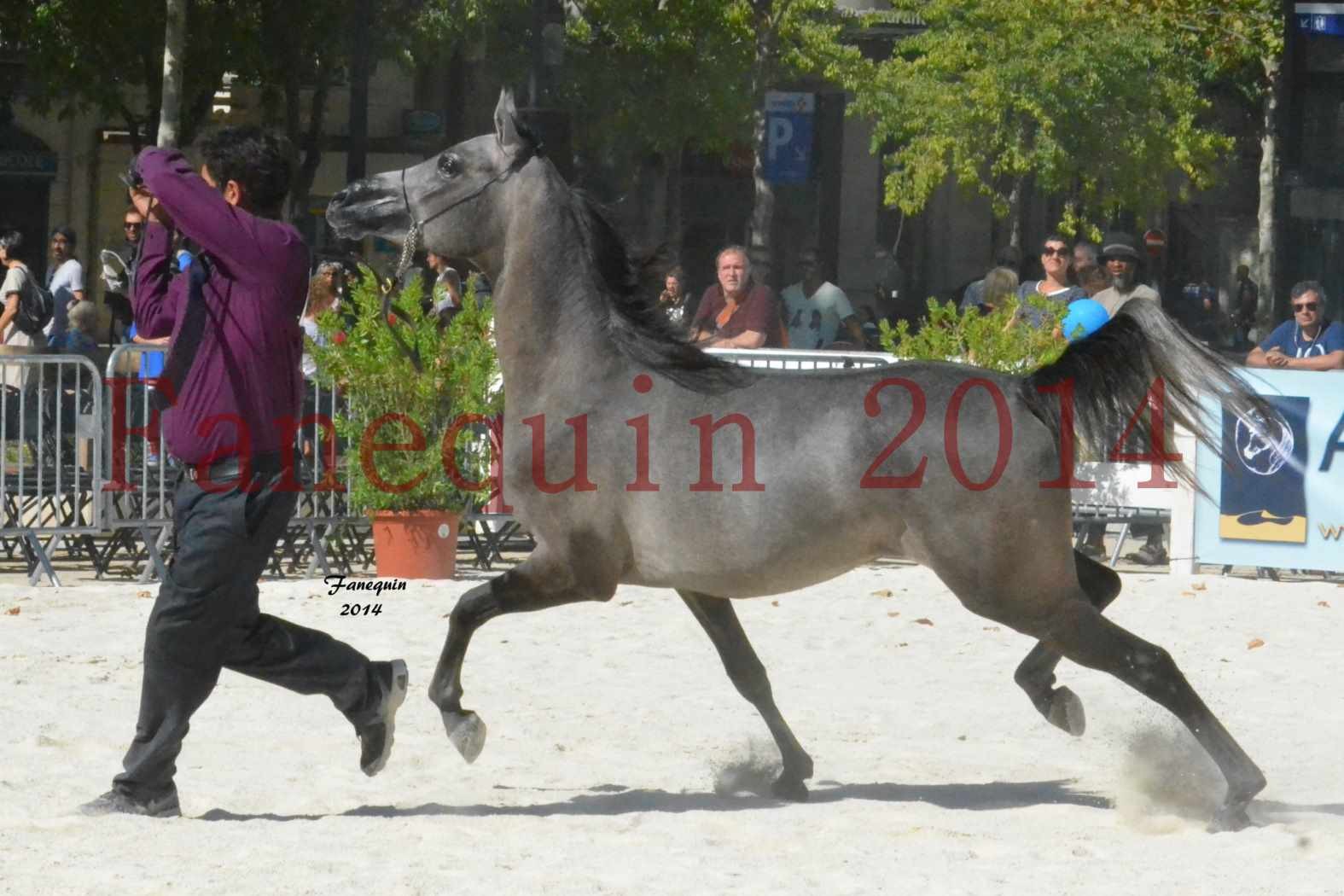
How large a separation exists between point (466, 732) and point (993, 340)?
20.3 ft

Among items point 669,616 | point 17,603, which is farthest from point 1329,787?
point 17,603

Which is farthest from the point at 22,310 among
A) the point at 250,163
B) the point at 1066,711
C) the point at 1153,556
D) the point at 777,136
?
the point at 777,136

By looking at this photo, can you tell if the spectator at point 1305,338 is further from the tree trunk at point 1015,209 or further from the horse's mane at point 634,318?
the tree trunk at point 1015,209

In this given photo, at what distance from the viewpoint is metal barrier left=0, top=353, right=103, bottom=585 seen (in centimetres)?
1059

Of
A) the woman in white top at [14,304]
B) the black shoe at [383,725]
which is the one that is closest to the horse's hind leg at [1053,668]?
the black shoe at [383,725]

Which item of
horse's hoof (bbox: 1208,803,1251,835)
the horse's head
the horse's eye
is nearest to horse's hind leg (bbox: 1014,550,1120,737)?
horse's hoof (bbox: 1208,803,1251,835)

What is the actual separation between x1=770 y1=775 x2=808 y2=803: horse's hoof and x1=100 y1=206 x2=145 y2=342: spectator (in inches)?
96.8

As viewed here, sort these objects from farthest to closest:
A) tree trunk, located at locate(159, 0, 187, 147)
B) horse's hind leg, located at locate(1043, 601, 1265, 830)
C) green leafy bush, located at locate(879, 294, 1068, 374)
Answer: tree trunk, located at locate(159, 0, 187, 147), green leafy bush, located at locate(879, 294, 1068, 374), horse's hind leg, located at locate(1043, 601, 1265, 830)

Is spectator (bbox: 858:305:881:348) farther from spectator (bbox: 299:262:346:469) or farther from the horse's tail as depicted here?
the horse's tail

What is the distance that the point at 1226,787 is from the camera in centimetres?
604

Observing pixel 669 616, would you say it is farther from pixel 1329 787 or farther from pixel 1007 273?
pixel 1007 273

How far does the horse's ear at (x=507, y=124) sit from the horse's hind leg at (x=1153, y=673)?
2.19m

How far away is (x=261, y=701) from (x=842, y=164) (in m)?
29.7

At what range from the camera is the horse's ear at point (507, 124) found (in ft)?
20.1
